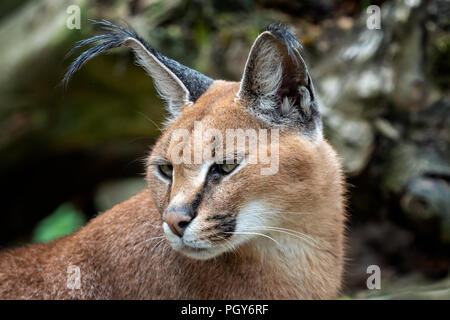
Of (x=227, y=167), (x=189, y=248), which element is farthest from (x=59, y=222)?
(x=227, y=167)

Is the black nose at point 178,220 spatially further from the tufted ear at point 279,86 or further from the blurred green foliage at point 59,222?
the blurred green foliage at point 59,222

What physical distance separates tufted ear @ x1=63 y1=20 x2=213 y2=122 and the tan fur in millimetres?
153

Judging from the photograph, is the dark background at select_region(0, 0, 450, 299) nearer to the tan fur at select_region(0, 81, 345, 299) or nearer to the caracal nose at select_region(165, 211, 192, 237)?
the tan fur at select_region(0, 81, 345, 299)

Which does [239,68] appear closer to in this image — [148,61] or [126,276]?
[148,61]

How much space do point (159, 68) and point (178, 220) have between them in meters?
1.46

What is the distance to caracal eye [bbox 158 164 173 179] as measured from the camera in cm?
411

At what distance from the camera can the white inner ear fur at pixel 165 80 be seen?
173 inches

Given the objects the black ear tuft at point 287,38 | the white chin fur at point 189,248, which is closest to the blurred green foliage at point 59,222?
the white chin fur at point 189,248

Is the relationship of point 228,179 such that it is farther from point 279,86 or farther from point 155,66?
point 155,66

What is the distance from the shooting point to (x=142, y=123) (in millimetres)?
8633

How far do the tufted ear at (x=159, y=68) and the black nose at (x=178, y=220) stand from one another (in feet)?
3.99

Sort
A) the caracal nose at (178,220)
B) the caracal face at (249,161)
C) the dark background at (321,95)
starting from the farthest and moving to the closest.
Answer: the dark background at (321,95), the caracal face at (249,161), the caracal nose at (178,220)
